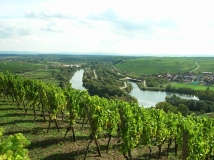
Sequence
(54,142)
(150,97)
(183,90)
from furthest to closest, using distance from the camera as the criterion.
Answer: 1. (183,90)
2. (150,97)
3. (54,142)

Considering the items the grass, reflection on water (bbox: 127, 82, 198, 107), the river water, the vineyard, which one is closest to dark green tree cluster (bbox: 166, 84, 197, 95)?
reflection on water (bbox: 127, 82, 198, 107)

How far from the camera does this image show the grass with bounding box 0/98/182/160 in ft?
60.9

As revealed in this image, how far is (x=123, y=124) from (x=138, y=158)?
5.23 m

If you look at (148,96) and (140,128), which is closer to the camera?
(140,128)

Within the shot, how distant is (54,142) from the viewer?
837 inches

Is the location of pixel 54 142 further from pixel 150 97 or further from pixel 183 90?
pixel 183 90

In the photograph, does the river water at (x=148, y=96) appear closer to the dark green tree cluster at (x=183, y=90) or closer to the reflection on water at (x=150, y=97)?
the reflection on water at (x=150, y=97)

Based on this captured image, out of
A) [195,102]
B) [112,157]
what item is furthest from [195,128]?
[195,102]

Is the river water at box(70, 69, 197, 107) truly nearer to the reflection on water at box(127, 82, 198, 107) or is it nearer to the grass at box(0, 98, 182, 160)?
the reflection on water at box(127, 82, 198, 107)

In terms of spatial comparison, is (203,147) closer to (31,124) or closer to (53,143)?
(53,143)

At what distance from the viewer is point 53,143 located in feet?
68.9

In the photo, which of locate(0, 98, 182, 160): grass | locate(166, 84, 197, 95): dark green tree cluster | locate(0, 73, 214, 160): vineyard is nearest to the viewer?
locate(0, 73, 214, 160): vineyard

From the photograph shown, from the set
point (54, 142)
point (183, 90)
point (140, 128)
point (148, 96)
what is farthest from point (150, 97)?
point (140, 128)

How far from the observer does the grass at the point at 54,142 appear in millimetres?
18562
